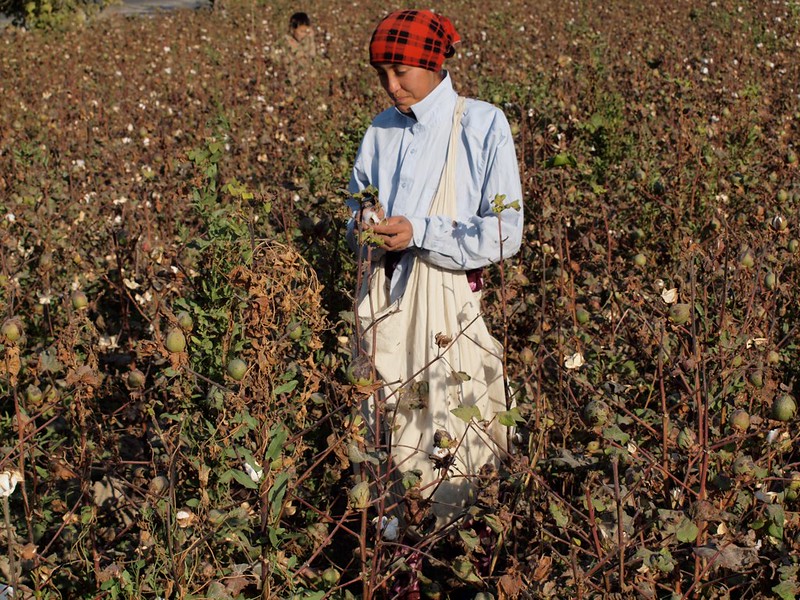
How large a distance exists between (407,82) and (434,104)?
3.8 inches

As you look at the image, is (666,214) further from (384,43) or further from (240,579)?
(240,579)

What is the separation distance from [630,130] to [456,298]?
127 inches

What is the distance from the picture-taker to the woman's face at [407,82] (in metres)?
2.28

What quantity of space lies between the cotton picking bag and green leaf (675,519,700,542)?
0.76 metres

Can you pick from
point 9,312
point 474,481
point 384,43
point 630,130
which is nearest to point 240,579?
point 474,481

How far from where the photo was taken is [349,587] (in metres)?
2.32

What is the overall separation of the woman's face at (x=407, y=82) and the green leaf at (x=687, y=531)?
1261mm

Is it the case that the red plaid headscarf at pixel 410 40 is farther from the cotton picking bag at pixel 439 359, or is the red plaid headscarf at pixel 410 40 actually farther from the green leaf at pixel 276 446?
the green leaf at pixel 276 446

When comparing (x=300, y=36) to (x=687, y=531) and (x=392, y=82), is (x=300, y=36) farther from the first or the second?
(x=687, y=531)

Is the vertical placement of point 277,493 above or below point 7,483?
below

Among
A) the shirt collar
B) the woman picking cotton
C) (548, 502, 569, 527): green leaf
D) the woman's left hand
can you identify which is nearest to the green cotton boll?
(548, 502, 569, 527): green leaf

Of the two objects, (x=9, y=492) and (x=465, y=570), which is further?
(x=465, y=570)

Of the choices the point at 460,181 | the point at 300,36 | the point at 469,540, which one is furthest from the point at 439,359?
the point at 300,36

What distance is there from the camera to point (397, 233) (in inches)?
86.7
